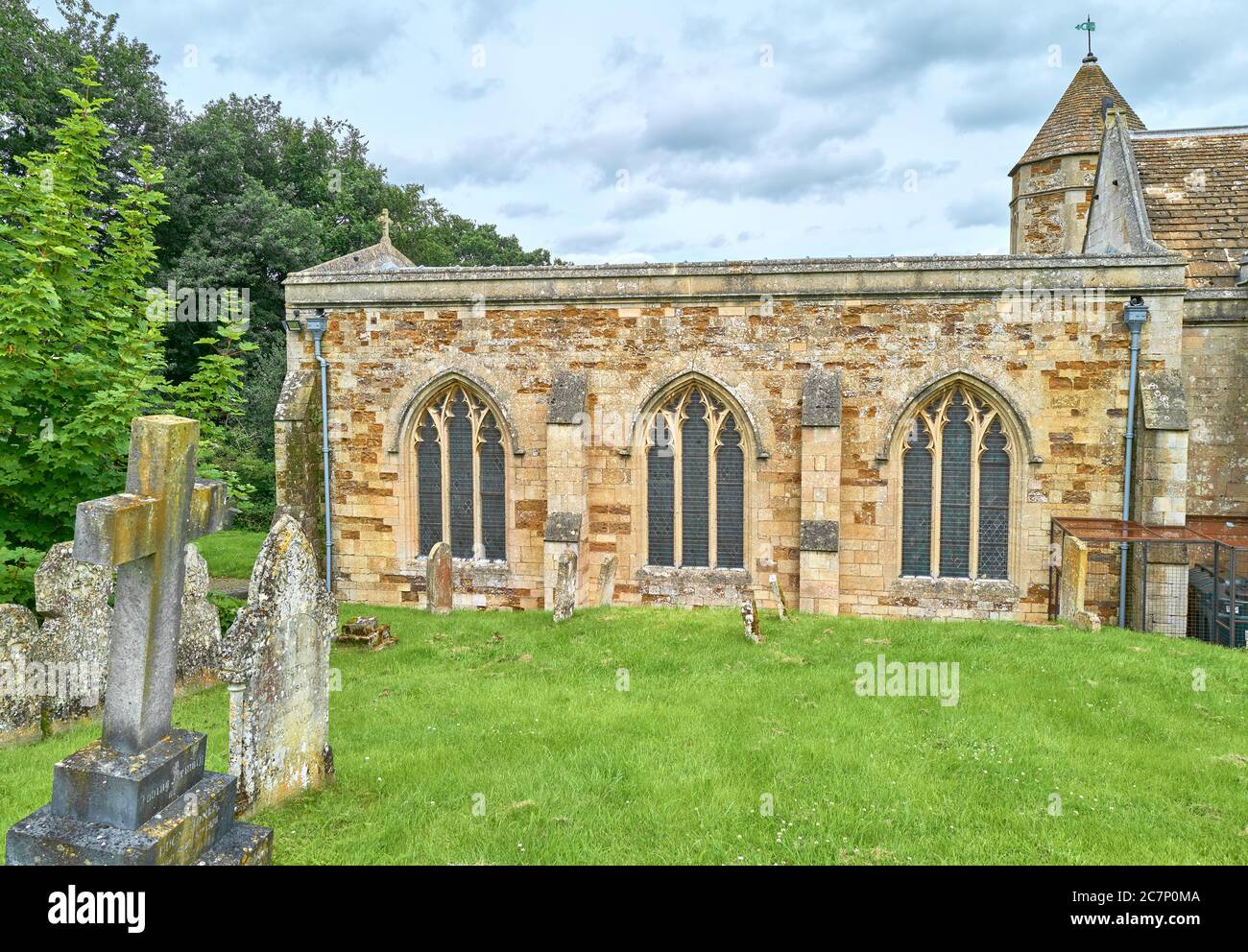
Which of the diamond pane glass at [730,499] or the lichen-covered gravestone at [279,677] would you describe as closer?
the lichen-covered gravestone at [279,677]

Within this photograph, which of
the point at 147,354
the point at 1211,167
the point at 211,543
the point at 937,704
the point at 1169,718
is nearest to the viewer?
the point at 1169,718

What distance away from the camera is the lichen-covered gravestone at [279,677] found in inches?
222

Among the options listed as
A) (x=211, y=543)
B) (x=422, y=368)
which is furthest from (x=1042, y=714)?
(x=211, y=543)

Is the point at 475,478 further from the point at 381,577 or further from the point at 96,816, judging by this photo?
the point at 96,816

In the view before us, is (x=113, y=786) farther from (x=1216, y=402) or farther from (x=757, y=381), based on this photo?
(x=1216, y=402)

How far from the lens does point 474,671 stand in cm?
986

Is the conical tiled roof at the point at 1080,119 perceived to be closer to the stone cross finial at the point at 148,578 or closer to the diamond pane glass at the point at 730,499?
the diamond pane glass at the point at 730,499

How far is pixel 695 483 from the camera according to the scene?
14.0m

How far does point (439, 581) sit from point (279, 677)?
24.6ft

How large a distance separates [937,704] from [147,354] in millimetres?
10445

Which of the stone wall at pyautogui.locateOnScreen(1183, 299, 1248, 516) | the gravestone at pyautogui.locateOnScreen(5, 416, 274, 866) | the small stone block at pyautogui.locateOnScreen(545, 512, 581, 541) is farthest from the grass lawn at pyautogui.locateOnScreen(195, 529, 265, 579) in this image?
the stone wall at pyautogui.locateOnScreen(1183, 299, 1248, 516)

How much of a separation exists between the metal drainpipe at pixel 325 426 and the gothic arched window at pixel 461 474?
1824 millimetres

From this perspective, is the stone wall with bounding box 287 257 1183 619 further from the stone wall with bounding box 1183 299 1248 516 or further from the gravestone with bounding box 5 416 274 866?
the gravestone with bounding box 5 416 274 866

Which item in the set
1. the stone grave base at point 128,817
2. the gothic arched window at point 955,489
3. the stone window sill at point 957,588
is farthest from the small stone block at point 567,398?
the stone grave base at point 128,817
